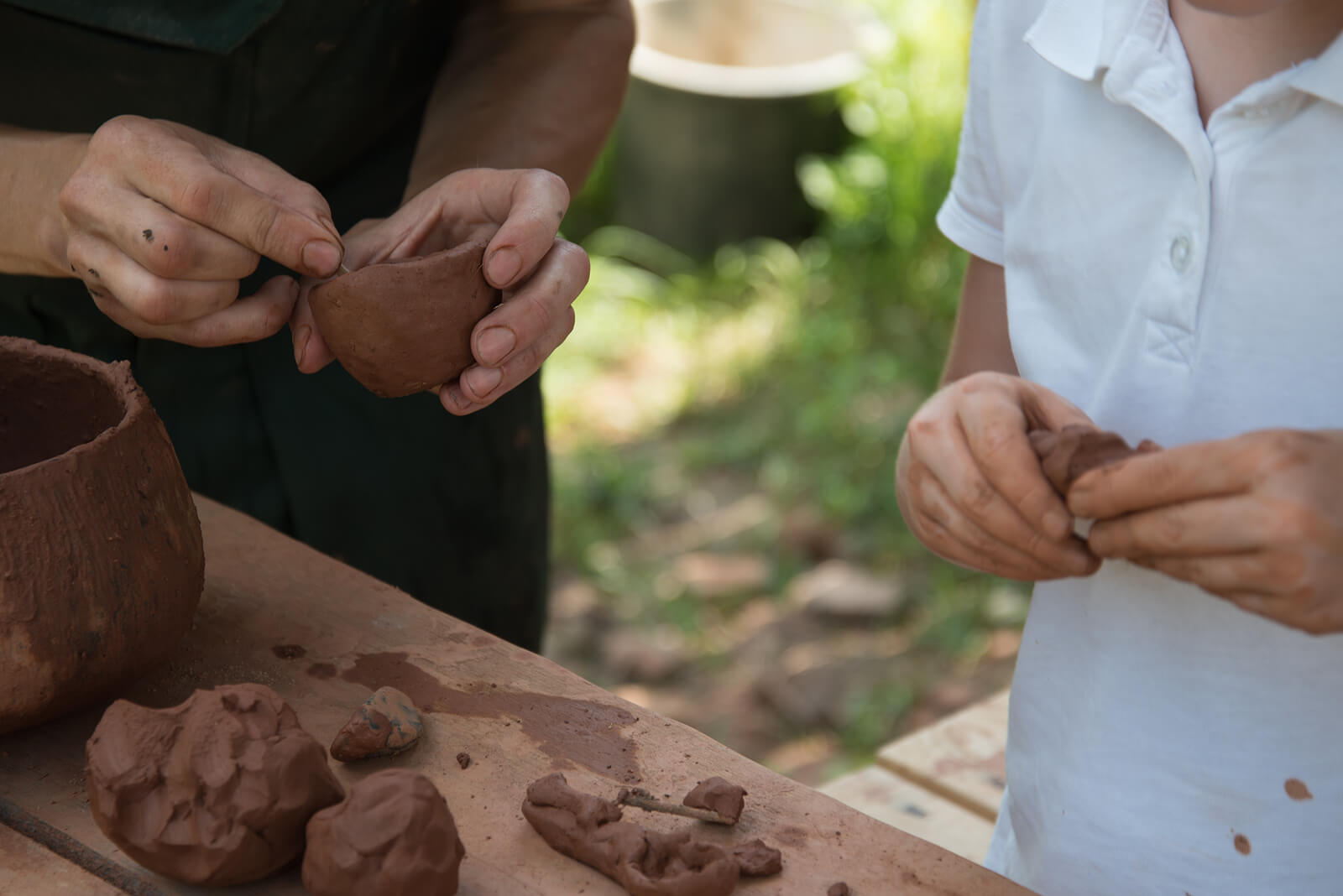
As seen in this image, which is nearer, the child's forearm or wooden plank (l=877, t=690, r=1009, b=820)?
the child's forearm

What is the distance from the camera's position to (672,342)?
15.9 ft

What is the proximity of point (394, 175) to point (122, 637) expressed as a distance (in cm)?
107

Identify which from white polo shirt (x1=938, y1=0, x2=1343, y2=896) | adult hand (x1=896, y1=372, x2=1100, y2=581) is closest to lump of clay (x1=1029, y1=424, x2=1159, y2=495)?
adult hand (x1=896, y1=372, x2=1100, y2=581)

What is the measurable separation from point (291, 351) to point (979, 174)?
1092 millimetres

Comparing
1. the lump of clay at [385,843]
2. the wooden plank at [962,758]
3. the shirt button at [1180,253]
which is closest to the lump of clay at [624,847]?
the lump of clay at [385,843]

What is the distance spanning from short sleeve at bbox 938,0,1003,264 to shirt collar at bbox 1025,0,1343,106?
0.47 feet

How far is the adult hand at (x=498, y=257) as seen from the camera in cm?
161

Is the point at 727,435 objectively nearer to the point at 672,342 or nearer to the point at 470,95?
the point at 672,342

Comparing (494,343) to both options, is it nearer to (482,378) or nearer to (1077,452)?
(482,378)

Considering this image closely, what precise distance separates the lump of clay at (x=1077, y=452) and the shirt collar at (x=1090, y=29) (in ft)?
1.45

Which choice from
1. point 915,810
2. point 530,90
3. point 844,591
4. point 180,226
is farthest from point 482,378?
point 844,591

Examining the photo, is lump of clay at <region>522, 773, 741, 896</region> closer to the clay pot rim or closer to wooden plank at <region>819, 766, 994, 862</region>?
the clay pot rim

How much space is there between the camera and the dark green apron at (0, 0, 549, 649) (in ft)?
5.87

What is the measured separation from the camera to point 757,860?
1.21 m
